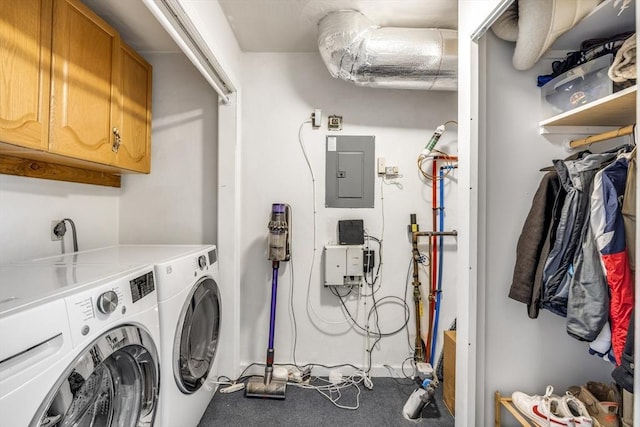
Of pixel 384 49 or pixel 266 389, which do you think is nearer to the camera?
pixel 384 49

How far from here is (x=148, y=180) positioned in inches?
81.4

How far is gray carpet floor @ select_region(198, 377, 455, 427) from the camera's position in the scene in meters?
1.62

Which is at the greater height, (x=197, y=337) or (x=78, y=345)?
(x=78, y=345)

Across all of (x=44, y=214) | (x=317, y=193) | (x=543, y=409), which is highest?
(x=317, y=193)

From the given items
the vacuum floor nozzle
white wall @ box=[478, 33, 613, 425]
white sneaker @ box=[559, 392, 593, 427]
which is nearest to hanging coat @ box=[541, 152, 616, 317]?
white wall @ box=[478, 33, 613, 425]

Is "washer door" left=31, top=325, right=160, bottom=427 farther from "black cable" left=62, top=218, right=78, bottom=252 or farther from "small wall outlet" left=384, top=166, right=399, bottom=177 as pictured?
"small wall outlet" left=384, top=166, right=399, bottom=177

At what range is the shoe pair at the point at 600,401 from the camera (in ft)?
3.82

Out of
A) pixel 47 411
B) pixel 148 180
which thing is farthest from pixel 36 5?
pixel 47 411

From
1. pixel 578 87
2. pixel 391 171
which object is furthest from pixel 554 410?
pixel 391 171

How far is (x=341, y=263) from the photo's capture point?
2012 millimetres

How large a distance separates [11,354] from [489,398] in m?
1.78

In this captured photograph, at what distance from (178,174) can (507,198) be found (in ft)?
6.89

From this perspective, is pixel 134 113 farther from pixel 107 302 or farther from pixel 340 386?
pixel 340 386

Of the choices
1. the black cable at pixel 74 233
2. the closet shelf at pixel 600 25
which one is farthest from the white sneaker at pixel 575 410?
the black cable at pixel 74 233
